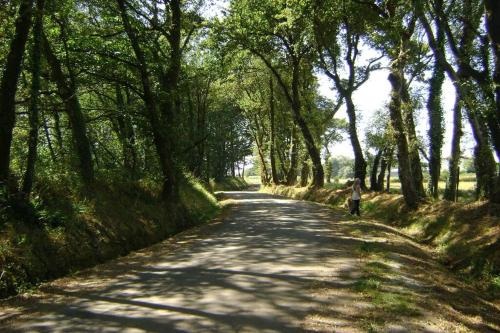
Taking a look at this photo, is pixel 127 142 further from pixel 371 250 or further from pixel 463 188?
pixel 463 188

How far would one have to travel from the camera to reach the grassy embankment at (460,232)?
33.2ft

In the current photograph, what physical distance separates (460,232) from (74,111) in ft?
40.7

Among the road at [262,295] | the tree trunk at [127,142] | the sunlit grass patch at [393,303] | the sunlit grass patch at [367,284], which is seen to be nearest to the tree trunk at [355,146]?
the tree trunk at [127,142]

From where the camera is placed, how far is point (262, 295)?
708cm

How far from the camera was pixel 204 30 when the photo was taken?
93.2 feet

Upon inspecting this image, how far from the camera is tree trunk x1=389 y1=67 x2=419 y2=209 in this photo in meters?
17.9

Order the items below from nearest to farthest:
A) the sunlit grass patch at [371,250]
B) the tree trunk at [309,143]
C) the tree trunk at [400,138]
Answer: the sunlit grass patch at [371,250], the tree trunk at [400,138], the tree trunk at [309,143]

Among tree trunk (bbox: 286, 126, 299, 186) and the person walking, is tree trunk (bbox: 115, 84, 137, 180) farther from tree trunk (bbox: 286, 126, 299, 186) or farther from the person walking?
tree trunk (bbox: 286, 126, 299, 186)

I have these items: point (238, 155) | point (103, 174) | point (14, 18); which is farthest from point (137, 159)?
point (238, 155)

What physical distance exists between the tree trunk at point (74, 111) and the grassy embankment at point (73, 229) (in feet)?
2.04

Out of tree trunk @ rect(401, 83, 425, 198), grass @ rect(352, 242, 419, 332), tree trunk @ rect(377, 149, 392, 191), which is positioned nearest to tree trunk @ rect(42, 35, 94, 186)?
grass @ rect(352, 242, 419, 332)

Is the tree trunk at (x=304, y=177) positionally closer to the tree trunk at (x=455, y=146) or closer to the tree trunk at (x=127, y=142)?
the tree trunk at (x=455, y=146)

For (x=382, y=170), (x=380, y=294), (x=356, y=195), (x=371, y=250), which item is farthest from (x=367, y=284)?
(x=382, y=170)

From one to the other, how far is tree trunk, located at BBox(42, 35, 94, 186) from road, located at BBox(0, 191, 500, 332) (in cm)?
373
